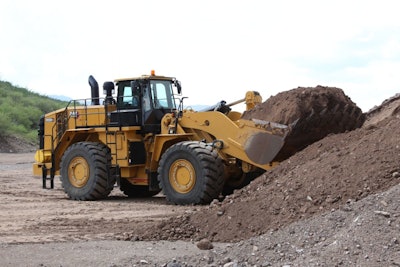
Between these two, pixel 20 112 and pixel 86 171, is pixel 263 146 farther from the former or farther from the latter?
pixel 20 112

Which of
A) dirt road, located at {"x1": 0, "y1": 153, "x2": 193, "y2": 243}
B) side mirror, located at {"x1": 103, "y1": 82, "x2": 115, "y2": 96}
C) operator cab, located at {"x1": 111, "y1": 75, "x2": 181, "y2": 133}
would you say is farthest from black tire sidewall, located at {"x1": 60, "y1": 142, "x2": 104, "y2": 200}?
side mirror, located at {"x1": 103, "y1": 82, "x2": 115, "y2": 96}

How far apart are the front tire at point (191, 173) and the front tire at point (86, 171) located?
1.85 metres

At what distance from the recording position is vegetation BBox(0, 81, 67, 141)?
133ft

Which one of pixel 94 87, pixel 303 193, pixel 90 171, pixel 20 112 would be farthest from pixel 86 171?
pixel 20 112

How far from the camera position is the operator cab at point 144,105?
52.7ft

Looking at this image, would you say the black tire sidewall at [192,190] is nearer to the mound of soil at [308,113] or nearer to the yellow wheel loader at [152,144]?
the yellow wheel loader at [152,144]

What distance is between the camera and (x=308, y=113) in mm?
13711

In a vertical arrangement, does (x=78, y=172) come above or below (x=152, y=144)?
below

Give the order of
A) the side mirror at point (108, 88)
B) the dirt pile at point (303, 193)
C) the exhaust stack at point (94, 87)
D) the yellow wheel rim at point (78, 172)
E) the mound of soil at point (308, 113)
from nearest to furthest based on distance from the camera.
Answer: the dirt pile at point (303, 193) < the mound of soil at point (308, 113) < the yellow wheel rim at point (78, 172) < the side mirror at point (108, 88) < the exhaust stack at point (94, 87)

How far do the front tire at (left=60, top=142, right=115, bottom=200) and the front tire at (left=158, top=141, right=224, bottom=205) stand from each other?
1.85m

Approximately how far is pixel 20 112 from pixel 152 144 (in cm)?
3096

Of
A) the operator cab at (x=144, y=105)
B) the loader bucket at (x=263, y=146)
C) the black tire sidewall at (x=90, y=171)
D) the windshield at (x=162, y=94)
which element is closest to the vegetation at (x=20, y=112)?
the black tire sidewall at (x=90, y=171)

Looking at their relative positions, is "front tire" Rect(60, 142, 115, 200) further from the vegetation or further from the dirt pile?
the vegetation

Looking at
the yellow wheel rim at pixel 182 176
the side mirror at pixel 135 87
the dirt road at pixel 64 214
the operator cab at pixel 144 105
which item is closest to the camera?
the dirt road at pixel 64 214
